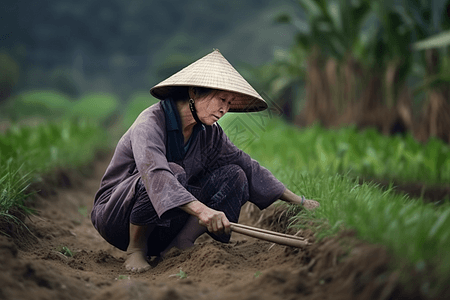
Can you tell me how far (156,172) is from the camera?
1.79 metres

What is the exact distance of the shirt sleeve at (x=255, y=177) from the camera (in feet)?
7.19

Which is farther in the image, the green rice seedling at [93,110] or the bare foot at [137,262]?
the green rice seedling at [93,110]

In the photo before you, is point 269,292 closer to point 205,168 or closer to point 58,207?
point 205,168

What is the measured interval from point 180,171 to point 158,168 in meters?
0.18

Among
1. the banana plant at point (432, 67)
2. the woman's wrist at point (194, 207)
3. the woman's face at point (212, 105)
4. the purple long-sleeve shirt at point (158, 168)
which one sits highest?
the woman's face at point (212, 105)

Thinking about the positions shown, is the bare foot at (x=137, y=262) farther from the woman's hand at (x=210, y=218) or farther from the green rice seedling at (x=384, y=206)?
the green rice seedling at (x=384, y=206)

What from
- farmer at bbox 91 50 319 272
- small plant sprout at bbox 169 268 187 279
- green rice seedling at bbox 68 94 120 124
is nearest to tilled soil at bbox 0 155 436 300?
small plant sprout at bbox 169 268 187 279

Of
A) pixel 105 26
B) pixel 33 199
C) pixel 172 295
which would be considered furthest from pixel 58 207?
pixel 105 26

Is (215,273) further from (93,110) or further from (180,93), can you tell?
(93,110)

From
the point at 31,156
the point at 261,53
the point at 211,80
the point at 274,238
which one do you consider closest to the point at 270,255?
the point at 274,238

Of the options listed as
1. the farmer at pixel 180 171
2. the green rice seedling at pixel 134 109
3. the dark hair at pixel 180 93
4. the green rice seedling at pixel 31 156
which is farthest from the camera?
the green rice seedling at pixel 134 109

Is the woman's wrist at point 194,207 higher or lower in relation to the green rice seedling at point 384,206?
higher

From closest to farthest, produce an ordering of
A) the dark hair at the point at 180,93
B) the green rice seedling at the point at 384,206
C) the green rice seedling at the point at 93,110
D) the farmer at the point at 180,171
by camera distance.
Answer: the green rice seedling at the point at 384,206 → the farmer at the point at 180,171 → the dark hair at the point at 180,93 → the green rice seedling at the point at 93,110

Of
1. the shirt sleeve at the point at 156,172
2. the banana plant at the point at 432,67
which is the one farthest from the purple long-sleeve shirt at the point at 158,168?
the banana plant at the point at 432,67
